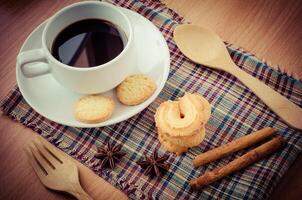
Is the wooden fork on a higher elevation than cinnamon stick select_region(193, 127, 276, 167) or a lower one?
lower

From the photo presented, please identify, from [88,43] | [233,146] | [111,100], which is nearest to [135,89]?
[111,100]

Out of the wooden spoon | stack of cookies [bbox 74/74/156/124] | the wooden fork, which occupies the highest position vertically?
the wooden spoon

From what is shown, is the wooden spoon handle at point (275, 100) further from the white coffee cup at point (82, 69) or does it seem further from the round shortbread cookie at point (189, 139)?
the white coffee cup at point (82, 69)

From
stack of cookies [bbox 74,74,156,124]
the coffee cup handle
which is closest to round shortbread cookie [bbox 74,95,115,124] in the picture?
stack of cookies [bbox 74,74,156,124]

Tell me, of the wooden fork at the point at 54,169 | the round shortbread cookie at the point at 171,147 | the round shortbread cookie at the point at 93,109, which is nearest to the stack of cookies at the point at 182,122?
the round shortbread cookie at the point at 171,147

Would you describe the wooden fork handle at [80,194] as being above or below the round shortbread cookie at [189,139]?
below

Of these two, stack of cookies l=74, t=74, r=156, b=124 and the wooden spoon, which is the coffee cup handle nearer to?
stack of cookies l=74, t=74, r=156, b=124
